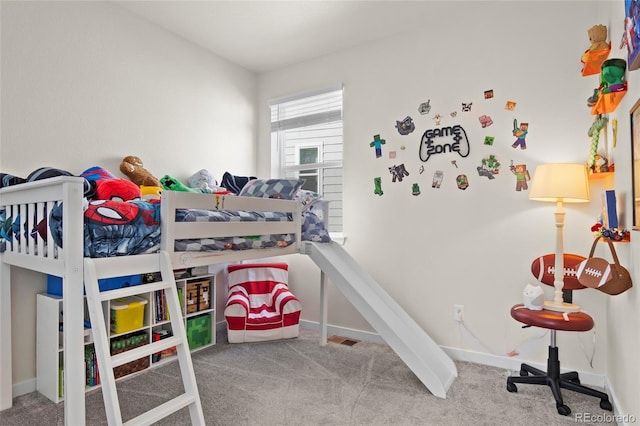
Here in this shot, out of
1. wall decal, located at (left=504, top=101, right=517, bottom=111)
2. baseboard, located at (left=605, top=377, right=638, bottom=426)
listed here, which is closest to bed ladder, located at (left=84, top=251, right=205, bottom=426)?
baseboard, located at (left=605, top=377, right=638, bottom=426)

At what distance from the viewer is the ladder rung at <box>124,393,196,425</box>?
4.92 ft

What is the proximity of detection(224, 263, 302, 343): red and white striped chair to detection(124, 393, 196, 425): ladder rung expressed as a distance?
1.35m

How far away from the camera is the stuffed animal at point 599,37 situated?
2.09 m

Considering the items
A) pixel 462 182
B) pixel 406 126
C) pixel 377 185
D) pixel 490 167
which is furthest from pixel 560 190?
pixel 377 185

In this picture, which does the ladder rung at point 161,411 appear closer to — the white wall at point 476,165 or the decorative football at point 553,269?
the white wall at point 476,165

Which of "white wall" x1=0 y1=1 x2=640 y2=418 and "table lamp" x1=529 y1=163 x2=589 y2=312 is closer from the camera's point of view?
"table lamp" x1=529 y1=163 x2=589 y2=312

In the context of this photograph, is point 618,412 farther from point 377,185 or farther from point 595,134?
point 377,185

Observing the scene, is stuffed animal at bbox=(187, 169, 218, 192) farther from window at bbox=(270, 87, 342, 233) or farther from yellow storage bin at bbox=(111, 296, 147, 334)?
yellow storage bin at bbox=(111, 296, 147, 334)

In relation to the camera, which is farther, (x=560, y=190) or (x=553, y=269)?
(x=553, y=269)

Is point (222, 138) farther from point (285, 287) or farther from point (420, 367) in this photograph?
point (420, 367)

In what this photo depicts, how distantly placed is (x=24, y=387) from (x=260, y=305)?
5.18ft

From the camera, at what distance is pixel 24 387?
2.21 metres

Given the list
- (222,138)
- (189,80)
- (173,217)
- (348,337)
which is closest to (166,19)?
(189,80)

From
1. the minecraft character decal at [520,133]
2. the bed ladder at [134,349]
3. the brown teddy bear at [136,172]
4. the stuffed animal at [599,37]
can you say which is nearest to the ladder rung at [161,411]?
the bed ladder at [134,349]
